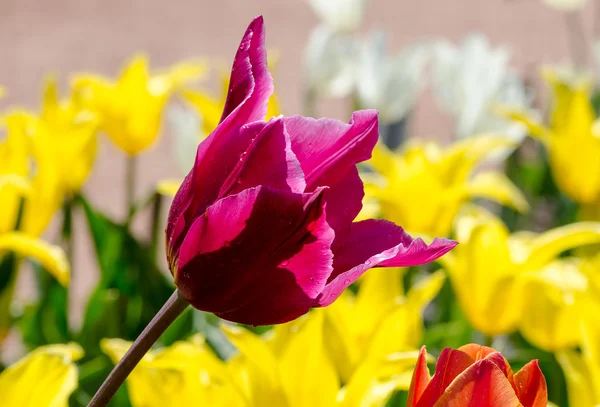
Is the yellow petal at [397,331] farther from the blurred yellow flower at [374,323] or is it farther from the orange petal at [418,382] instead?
the orange petal at [418,382]

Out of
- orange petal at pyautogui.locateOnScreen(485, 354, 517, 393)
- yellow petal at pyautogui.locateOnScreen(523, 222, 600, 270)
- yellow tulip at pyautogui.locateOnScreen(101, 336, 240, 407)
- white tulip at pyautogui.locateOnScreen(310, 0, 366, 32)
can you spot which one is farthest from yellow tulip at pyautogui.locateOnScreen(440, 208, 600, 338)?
white tulip at pyautogui.locateOnScreen(310, 0, 366, 32)

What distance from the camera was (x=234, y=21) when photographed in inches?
100

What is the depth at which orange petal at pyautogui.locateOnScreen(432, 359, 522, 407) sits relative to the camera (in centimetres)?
24

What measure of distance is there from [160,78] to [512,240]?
0.38 meters

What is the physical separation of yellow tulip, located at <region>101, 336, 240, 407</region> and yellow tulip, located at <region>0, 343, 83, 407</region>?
0.12 feet

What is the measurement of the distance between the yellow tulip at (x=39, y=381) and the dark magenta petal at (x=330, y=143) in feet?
0.59

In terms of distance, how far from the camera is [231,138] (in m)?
0.26

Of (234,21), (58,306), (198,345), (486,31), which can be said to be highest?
(198,345)

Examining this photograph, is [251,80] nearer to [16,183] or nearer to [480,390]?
[480,390]

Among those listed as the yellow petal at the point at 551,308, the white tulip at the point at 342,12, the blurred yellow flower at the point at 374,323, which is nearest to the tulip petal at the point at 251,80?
the blurred yellow flower at the point at 374,323

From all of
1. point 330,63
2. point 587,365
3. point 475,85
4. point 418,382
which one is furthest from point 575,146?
point 418,382

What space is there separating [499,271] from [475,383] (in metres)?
0.37

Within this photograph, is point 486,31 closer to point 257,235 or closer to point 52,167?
point 52,167

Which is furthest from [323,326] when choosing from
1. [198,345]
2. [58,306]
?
[58,306]
